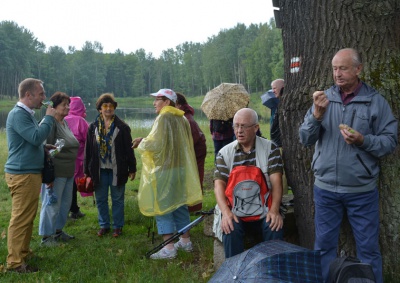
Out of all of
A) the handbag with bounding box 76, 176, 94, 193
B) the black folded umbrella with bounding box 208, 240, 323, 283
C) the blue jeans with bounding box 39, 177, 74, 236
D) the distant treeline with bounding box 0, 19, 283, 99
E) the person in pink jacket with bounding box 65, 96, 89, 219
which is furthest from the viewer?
the distant treeline with bounding box 0, 19, 283, 99

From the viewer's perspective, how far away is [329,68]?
360 centimetres

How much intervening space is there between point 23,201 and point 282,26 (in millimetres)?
3140

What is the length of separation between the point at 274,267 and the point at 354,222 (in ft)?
3.26

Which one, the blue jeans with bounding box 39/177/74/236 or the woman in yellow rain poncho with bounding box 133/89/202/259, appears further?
the blue jeans with bounding box 39/177/74/236

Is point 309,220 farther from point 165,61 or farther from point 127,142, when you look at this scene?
point 165,61

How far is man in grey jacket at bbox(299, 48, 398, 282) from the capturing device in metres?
3.07

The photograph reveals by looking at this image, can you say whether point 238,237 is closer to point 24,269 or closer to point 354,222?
point 354,222

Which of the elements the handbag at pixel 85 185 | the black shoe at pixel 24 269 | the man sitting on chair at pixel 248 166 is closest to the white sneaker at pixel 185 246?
the man sitting on chair at pixel 248 166

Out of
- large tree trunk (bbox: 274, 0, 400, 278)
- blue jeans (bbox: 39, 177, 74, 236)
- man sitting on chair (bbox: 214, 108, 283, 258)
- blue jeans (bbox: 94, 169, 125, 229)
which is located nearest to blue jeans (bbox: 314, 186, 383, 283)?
large tree trunk (bbox: 274, 0, 400, 278)

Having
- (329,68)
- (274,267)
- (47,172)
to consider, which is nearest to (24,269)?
(47,172)

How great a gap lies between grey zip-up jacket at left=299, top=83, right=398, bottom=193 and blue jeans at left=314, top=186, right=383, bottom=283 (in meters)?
0.08

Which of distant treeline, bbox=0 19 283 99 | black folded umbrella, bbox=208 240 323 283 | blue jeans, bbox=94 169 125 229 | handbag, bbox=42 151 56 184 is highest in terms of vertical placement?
distant treeline, bbox=0 19 283 99

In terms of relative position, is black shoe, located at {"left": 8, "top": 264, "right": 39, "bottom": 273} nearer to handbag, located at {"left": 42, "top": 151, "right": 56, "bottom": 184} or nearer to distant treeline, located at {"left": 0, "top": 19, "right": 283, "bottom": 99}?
handbag, located at {"left": 42, "top": 151, "right": 56, "bottom": 184}

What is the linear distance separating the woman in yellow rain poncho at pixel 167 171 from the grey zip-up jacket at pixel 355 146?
1980mm
